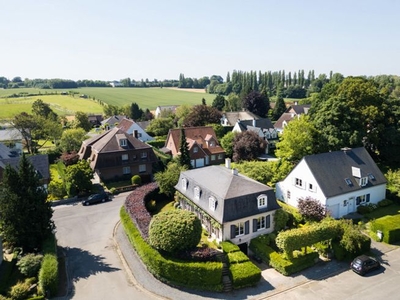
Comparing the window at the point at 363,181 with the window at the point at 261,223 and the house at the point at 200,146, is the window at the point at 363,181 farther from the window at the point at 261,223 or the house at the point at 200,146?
the house at the point at 200,146

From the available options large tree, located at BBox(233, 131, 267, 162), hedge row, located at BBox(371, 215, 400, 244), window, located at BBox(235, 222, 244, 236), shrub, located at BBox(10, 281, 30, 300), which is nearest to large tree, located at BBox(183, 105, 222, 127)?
large tree, located at BBox(233, 131, 267, 162)

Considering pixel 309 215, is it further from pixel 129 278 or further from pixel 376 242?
pixel 129 278

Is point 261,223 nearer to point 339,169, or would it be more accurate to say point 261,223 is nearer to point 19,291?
point 339,169

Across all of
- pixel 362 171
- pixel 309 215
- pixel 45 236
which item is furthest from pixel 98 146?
pixel 362 171

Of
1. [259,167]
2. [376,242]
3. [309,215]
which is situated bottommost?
[376,242]

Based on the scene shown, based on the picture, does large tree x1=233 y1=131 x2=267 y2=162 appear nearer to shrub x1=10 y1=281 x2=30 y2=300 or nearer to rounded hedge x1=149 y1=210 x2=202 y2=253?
rounded hedge x1=149 y1=210 x2=202 y2=253

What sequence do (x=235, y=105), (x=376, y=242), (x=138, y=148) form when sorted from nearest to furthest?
(x=376, y=242)
(x=138, y=148)
(x=235, y=105)

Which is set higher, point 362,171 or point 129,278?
point 362,171

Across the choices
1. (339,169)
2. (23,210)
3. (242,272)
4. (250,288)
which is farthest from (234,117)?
(23,210)
